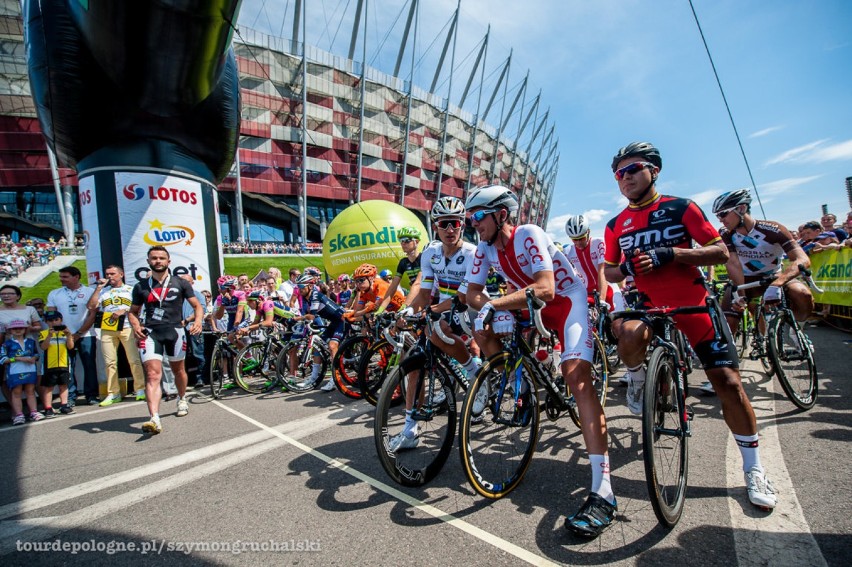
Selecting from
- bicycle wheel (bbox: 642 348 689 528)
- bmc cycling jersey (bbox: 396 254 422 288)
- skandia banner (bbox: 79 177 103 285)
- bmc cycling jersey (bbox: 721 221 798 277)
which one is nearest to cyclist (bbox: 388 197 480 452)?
bicycle wheel (bbox: 642 348 689 528)

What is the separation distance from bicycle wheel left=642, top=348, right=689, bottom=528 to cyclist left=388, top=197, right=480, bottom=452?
162 cm

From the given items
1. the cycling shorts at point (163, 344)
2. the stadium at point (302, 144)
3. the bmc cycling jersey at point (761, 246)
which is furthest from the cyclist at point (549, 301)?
the stadium at point (302, 144)

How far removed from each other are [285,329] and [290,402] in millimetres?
1951

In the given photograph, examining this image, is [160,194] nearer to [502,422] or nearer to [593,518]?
[502,422]

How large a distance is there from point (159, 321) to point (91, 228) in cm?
435

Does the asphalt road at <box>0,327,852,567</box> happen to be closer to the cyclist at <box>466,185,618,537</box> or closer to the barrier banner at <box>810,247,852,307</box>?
the cyclist at <box>466,185,618,537</box>

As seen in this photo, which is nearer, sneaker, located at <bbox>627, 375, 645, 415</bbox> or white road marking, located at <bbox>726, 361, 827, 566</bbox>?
white road marking, located at <bbox>726, 361, 827, 566</bbox>

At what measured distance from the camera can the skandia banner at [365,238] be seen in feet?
37.1

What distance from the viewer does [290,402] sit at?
19.1 ft

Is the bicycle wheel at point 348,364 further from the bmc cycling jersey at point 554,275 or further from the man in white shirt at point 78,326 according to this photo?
the man in white shirt at point 78,326

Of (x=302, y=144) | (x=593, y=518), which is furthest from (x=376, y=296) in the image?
(x=302, y=144)

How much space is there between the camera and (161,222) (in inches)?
310

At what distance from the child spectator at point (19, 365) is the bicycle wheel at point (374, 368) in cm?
470

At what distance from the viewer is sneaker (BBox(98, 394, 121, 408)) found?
635 cm
